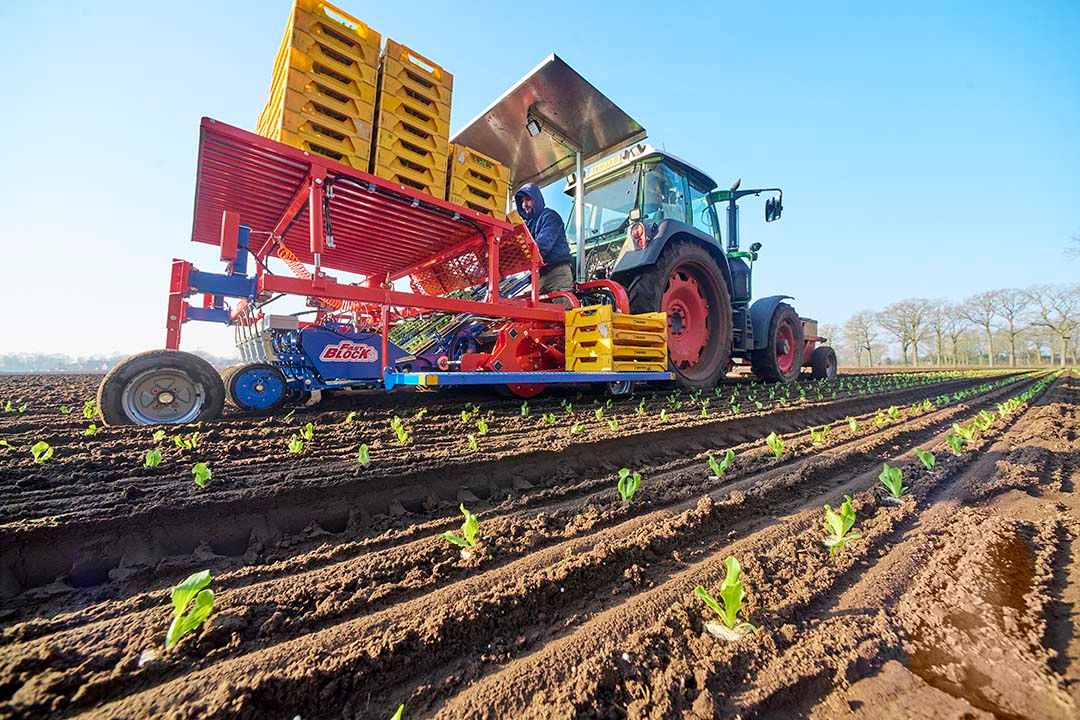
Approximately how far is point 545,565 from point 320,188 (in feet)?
11.5

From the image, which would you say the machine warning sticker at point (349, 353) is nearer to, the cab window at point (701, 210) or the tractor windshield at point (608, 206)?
the tractor windshield at point (608, 206)

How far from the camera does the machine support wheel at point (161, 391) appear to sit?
284 centimetres

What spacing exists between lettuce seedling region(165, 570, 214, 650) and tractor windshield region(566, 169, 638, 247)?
5.68m


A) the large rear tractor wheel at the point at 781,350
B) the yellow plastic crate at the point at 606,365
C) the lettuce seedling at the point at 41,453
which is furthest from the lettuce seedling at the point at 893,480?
the large rear tractor wheel at the point at 781,350

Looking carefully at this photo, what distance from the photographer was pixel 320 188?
11.1 ft

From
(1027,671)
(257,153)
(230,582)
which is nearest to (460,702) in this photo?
(230,582)

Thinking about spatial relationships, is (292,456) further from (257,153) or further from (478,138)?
(478,138)

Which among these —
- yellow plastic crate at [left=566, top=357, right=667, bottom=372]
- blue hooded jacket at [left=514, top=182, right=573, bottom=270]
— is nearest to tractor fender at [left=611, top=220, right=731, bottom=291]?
blue hooded jacket at [left=514, top=182, right=573, bottom=270]

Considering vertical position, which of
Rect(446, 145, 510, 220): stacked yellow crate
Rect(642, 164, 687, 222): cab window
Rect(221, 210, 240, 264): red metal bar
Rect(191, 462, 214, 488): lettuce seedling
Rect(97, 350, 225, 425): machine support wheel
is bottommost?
Rect(191, 462, 214, 488): lettuce seedling

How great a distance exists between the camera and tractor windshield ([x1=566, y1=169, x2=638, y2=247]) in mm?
5828

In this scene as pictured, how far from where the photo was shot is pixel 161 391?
3.01 meters

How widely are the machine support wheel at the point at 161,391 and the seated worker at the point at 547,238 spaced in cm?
359

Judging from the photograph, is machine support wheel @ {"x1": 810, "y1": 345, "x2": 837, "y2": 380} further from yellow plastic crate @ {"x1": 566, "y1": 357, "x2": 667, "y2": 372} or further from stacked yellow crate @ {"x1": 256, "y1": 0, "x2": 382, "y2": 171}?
stacked yellow crate @ {"x1": 256, "y1": 0, "x2": 382, "y2": 171}

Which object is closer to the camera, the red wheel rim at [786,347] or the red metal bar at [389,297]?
the red metal bar at [389,297]
